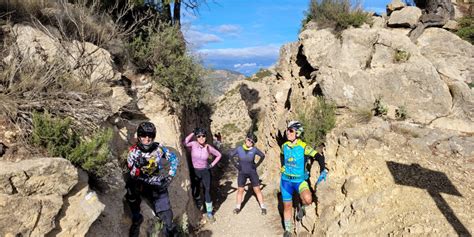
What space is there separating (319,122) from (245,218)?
3259 millimetres

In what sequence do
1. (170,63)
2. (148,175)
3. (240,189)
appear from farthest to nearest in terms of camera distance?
(170,63) < (240,189) < (148,175)

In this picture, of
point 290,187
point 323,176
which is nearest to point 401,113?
point 323,176

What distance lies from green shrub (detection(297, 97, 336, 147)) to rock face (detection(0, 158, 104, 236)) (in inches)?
238

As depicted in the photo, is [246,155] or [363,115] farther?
[363,115]

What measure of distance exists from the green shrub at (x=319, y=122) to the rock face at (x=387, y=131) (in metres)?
0.23

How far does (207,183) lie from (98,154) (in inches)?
173

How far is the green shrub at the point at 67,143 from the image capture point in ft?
14.7

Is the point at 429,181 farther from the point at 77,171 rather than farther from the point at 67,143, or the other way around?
the point at 67,143

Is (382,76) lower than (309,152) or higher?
higher

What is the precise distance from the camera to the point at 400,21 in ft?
40.9

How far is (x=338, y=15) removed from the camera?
11812mm

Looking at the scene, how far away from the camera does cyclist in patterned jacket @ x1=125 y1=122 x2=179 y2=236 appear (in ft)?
18.0

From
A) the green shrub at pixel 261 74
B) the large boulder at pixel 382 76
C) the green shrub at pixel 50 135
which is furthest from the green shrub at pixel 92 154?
the green shrub at pixel 261 74

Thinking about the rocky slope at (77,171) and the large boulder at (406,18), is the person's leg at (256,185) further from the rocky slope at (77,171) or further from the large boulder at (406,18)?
the large boulder at (406,18)
